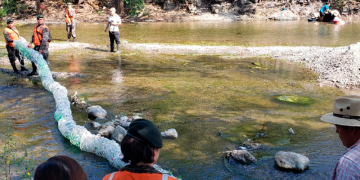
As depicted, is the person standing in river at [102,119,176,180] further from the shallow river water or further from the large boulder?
the large boulder

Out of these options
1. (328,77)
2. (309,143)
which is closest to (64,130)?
(309,143)

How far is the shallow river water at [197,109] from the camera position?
192 inches

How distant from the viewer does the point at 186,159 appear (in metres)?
4.96

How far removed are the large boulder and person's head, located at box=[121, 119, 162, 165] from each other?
2.92 m

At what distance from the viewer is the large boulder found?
4.51 meters

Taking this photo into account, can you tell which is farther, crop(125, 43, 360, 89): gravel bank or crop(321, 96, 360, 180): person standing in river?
crop(125, 43, 360, 89): gravel bank

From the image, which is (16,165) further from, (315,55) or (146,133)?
(315,55)

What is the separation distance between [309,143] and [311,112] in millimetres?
1608

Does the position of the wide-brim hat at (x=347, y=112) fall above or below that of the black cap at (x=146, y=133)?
above

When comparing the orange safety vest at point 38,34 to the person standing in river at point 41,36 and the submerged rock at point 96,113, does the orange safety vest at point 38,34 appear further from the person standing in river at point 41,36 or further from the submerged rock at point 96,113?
the submerged rock at point 96,113

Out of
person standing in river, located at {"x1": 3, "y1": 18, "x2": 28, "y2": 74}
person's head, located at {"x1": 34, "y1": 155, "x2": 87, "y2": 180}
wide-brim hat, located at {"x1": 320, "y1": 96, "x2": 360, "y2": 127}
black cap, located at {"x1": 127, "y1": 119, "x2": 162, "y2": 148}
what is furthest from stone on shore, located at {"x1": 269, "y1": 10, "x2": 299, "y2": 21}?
person's head, located at {"x1": 34, "y1": 155, "x2": 87, "y2": 180}

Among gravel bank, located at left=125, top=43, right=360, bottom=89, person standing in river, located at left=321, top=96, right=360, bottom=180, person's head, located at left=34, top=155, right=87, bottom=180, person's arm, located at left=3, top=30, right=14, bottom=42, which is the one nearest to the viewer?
person's head, located at left=34, top=155, right=87, bottom=180

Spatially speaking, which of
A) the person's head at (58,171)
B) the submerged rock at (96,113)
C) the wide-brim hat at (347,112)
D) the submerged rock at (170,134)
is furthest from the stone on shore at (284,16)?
the person's head at (58,171)

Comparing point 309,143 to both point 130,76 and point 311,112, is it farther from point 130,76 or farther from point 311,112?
point 130,76
